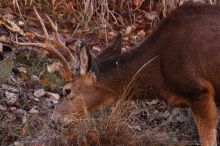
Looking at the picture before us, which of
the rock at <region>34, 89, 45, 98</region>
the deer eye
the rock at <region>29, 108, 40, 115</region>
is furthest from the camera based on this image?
the rock at <region>34, 89, 45, 98</region>

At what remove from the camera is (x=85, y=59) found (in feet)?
21.1

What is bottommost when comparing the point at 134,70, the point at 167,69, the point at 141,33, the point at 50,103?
the point at 50,103

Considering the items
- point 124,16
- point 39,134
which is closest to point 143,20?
point 124,16

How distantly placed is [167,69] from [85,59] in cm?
81

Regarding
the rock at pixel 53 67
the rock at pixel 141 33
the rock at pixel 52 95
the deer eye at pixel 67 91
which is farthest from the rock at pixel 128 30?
the deer eye at pixel 67 91

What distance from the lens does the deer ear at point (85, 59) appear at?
250 inches

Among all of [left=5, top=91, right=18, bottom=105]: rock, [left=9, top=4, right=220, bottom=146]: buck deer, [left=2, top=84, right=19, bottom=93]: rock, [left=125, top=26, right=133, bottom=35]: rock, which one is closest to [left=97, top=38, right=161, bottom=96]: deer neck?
[left=9, top=4, right=220, bottom=146]: buck deer

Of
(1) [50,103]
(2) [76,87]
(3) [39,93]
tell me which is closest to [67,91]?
(2) [76,87]

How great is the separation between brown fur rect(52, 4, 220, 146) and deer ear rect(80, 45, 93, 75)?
0.05 feet

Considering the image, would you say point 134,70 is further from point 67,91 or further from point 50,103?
point 50,103

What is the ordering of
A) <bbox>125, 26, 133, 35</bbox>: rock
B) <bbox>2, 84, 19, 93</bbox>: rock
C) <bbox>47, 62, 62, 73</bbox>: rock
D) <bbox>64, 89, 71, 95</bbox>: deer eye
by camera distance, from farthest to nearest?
<bbox>125, 26, 133, 35</bbox>: rock, <bbox>47, 62, 62, 73</bbox>: rock, <bbox>2, 84, 19, 93</bbox>: rock, <bbox>64, 89, 71, 95</bbox>: deer eye

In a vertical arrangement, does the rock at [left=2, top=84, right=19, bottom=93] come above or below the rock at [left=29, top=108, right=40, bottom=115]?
above

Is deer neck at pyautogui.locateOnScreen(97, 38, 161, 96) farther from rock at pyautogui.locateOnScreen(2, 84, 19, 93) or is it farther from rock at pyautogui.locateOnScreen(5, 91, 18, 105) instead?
rock at pyautogui.locateOnScreen(2, 84, 19, 93)

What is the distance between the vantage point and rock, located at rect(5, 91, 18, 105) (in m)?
7.23
